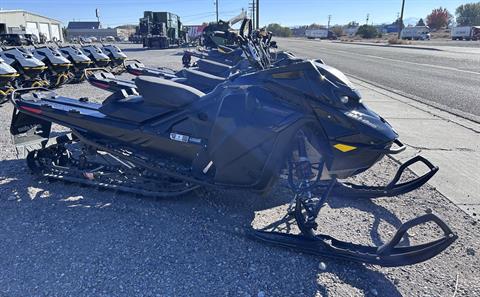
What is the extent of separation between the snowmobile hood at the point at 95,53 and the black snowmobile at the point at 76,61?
431mm

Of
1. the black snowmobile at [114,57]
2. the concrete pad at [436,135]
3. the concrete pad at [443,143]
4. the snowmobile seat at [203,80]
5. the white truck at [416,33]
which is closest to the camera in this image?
the concrete pad at [443,143]

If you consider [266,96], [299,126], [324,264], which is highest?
[266,96]

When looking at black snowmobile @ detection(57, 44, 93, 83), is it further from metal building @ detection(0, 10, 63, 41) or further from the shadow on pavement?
metal building @ detection(0, 10, 63, 41)

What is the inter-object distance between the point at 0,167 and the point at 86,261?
7.99 ft

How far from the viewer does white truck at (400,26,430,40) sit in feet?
180

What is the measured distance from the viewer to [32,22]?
55.3 metres

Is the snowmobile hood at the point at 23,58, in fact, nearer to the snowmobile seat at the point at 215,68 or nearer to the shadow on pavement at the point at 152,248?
the snowmobile seat at the point at 215,68

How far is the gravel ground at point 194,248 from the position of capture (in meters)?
2.36

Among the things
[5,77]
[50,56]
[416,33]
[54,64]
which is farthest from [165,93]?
[416,33]

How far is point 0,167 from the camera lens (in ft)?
13.7

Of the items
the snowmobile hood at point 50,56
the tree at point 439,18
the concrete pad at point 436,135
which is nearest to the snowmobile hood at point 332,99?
the concrete pad at point 436,135

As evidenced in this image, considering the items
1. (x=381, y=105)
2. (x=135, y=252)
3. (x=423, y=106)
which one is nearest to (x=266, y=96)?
(x=135, y=252)

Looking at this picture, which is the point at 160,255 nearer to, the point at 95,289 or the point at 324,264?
the point at 95,289

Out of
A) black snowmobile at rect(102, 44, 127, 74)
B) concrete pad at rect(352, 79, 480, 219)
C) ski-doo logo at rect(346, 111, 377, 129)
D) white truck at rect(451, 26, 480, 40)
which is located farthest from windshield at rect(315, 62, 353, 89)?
white truck at rect(451, 26, 480, 40)
